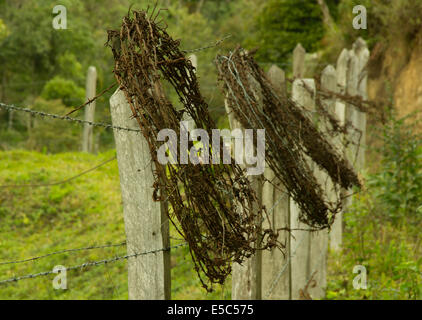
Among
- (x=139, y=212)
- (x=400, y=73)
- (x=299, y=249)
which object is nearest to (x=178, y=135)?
(x=139, y=212)

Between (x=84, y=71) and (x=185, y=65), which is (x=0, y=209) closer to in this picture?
(x=185, y=65)

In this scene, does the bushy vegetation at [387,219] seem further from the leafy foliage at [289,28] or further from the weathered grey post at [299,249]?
the leafy foliage at [289,28]

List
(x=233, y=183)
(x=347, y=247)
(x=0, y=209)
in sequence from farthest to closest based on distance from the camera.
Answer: (x=0, y=209) → (x=347, y=247) → (x=233, y=183)

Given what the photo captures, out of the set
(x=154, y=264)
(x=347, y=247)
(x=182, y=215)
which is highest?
(x=182, y=215)

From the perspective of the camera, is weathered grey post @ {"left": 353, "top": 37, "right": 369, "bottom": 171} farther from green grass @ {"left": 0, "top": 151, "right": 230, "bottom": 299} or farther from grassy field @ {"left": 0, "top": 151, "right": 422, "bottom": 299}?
green grass @ {"left": 0, "top": 151, "right": 230, "bottom": 299}

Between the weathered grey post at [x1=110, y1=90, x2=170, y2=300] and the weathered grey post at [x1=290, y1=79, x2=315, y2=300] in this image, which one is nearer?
the weathered grey post at [x1=110, y1=90, x2=170, y2=300]

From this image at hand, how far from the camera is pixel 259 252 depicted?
3.30 m

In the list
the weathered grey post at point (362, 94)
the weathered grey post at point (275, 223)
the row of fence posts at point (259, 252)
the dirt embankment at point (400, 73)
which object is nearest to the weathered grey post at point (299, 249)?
the row of fence posts at point (259, 252)

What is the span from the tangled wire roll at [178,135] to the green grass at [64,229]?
2300 mm

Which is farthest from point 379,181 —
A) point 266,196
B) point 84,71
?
point 84,71

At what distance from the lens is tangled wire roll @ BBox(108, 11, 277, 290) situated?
2.07 metres

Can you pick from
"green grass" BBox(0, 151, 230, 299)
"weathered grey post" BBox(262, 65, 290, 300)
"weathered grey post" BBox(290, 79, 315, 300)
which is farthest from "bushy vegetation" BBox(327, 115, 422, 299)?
"green grass" BBox(0, 151, 230, 299)

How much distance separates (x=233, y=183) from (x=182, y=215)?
1.03 feet

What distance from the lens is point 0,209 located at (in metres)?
7.32
